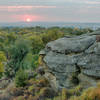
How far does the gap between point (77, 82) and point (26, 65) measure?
15410mm

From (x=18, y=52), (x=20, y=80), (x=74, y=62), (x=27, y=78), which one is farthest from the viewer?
(x=18, y=52)

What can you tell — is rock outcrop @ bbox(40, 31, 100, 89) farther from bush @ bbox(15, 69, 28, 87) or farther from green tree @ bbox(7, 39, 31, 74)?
green tree @ bbox(7, 39, 31, 74)

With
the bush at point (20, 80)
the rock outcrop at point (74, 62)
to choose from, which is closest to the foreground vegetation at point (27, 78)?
the bush at point (20, 80)

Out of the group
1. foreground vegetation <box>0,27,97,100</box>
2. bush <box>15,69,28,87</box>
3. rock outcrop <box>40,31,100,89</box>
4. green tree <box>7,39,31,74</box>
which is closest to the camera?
foreground vegetation <box>0,27,97,100</box>

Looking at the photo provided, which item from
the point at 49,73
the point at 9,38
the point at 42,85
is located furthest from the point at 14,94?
the point at 9,38

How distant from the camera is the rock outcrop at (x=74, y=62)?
12.3 m

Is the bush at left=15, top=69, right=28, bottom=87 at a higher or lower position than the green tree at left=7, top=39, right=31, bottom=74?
lower

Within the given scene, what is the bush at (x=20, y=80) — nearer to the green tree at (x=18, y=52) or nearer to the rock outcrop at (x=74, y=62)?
the rock outcrop at (x=74, y=62)

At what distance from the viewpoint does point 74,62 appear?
13.3 meters

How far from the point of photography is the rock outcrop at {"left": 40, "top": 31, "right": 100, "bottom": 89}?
12.3 metres

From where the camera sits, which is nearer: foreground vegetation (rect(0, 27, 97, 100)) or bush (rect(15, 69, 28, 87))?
foreground vegetation (rect(0, 27, 97, 100))

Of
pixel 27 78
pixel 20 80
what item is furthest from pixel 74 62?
pixel 27 78

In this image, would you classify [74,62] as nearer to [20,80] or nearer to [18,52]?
[20,80]

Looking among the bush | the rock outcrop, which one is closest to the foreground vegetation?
the bush
